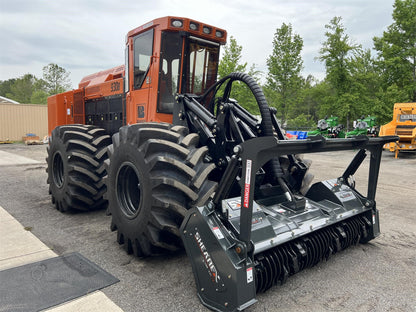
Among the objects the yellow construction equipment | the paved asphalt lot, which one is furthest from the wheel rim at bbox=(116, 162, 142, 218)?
the yellow construction equipment

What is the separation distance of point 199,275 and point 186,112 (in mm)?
2038

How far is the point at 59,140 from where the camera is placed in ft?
17.1

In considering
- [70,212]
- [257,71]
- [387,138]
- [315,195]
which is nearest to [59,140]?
[70,212]

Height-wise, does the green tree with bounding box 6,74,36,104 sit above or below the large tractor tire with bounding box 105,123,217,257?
above

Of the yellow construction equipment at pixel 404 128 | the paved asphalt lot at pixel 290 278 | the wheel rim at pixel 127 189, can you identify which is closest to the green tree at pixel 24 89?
the yellow construction equipment at pixel 404 128

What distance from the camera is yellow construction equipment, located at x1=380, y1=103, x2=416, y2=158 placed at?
44.3ft

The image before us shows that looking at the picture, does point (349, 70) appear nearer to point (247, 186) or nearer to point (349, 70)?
point (349, 70)

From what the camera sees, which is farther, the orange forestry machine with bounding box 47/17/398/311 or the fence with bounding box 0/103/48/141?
the fence with bounding box 0/103/48/141

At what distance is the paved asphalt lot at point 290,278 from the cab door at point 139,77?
1.71 m

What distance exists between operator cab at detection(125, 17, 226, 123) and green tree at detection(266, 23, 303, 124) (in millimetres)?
14994

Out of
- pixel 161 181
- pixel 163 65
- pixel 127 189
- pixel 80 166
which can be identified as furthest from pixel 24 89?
pixel 161 181

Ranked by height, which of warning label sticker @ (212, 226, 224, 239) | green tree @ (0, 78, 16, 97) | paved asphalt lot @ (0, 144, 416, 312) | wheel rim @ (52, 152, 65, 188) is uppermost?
green tree @ (0, 78, 16, 97)

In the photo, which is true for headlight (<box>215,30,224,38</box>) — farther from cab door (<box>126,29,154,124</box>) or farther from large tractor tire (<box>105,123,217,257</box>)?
large tractor tire (<box>105,123,217,257</box>)

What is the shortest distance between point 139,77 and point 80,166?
1.63 metres
